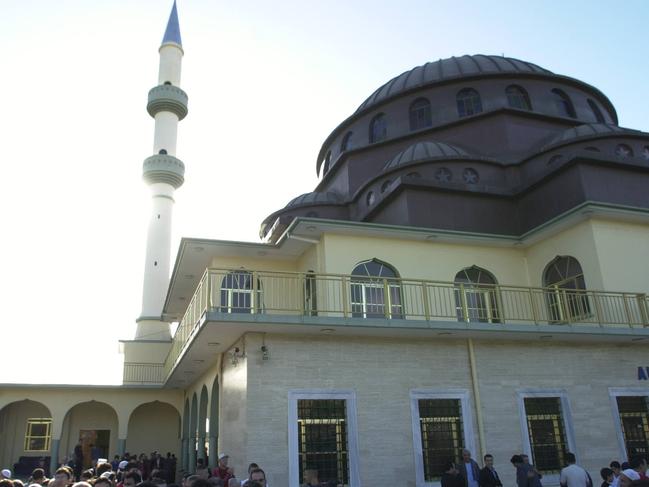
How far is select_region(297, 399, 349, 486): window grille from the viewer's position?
10.8 metres

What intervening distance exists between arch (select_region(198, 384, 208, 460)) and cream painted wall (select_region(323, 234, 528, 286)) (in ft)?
19.0

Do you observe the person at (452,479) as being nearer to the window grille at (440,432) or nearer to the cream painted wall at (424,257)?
the window grille at (440,432)

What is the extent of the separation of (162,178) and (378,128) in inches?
496

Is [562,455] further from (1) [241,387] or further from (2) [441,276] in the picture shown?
(1) [241,387]

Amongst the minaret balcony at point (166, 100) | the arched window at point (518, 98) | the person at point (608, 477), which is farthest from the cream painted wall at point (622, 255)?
the minaret balcony at point (166, 100)

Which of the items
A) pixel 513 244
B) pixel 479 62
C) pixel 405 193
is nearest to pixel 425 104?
pixel 479 62

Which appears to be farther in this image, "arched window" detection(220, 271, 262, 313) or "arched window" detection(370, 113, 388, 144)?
"arched window" detection(370, 113, 388, 144)

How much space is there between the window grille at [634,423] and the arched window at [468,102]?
42.7ft

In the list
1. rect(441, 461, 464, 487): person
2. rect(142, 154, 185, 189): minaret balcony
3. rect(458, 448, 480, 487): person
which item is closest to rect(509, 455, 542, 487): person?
rect(458, 448, 480, 487): person

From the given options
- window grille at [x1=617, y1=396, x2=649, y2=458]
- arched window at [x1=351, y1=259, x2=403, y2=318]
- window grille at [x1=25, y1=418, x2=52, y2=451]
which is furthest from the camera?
window grille at [x1=25, y1=418, x2=52, y2=451]

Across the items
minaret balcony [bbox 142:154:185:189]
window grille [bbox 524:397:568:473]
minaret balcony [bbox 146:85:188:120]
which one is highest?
minaret balcony [bbox 146:85:188:120]

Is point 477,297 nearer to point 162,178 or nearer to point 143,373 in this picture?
point 143,373

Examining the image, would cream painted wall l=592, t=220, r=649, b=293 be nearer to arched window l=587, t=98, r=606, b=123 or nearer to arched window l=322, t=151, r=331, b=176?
arched window l=587, t=98, r=606, b=123

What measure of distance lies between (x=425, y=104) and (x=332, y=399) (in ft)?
51.4
